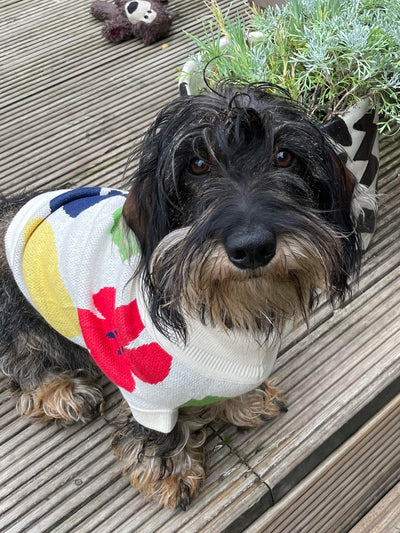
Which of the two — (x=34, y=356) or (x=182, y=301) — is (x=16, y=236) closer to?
(x=34, y=356)

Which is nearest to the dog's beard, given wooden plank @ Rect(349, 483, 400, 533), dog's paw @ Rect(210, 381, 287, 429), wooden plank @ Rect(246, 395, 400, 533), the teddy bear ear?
dog's paw @ Rect(210, 381, 287, 429)

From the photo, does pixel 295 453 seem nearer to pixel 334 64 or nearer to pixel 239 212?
pixel 239 212

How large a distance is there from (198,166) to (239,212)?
7.7 inches

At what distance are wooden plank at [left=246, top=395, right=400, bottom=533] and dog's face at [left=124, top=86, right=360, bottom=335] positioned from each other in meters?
0.57

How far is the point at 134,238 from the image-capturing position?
1.36m

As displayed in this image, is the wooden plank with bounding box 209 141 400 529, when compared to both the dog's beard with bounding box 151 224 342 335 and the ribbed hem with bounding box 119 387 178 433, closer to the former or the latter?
the ribbed hem with bounding box 119 387 178 433

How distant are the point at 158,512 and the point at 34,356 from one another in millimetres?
640

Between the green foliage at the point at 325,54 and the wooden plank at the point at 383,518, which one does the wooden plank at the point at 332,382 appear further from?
the green foliage at the point at 325,54

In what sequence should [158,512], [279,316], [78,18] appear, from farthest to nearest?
[78,18] < [158,512] < [279,316]

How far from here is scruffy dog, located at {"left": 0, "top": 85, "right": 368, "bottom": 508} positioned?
3.69 feet

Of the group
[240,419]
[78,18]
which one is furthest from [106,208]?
[78,18]

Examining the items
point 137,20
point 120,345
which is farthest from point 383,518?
point 137,20

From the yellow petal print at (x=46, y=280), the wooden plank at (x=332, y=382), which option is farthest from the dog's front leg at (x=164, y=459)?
the yellow petal print at (x=46, y=280)

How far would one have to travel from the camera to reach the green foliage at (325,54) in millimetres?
1782
